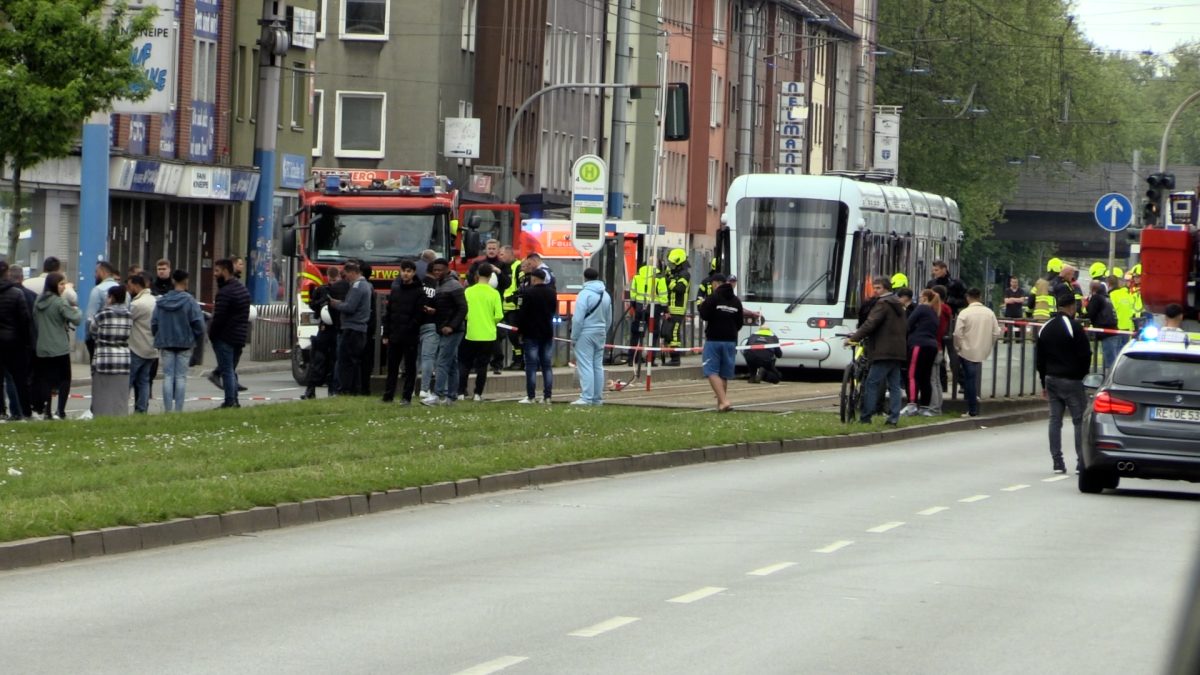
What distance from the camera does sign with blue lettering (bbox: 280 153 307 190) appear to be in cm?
5669

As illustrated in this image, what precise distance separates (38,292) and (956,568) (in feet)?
52.0

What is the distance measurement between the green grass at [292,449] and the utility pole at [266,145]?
14.1 metres

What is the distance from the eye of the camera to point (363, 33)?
214 feet

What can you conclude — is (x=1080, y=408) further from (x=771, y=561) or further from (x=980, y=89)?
(x=980, y=89)

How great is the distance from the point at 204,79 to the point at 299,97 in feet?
21.5

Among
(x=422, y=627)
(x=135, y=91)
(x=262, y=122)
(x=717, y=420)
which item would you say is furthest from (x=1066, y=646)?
(x=262, y=122)

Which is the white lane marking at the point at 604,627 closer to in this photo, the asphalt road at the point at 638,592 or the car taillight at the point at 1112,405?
the asphalt road at the point at 638,592

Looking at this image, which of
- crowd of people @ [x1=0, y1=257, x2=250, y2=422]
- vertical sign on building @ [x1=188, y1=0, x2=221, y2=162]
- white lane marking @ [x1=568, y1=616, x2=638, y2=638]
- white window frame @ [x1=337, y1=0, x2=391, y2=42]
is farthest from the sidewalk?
white window frame @ [x1=337, y1=0, x2=391, y2=42]

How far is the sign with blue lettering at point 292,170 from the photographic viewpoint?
56688mm

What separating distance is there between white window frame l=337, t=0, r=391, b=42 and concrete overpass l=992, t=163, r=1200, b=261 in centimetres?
4670

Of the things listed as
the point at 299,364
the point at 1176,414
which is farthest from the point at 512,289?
the point at 1176,414

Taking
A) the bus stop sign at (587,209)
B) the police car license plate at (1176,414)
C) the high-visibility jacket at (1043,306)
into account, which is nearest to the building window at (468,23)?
the high-visibility jacket at (1043,306)

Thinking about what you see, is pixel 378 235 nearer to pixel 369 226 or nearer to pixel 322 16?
pixel 369 226

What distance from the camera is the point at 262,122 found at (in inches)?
1775
